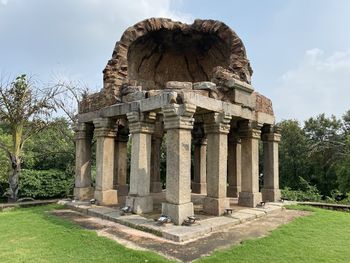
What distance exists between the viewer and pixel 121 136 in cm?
1253

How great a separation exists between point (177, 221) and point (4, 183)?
13.9 metres

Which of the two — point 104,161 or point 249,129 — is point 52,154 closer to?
point 104,161

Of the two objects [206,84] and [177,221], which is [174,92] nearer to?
[206,84]

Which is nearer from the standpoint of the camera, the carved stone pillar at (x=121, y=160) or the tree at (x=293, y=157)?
the carved stone pillar at (x=121, y=160)

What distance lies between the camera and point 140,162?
8.62 metres

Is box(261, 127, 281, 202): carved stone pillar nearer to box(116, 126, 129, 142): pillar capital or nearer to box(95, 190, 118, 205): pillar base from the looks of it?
box(116, 126, 129, 142): pillar capital

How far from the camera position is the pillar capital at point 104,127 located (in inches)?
404

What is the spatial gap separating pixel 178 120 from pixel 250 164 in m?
3.92

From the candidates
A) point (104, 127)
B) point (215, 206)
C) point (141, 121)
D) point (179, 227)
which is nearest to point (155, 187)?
point (104, 127)

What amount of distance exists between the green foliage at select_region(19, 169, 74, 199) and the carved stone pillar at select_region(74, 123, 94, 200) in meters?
4.66

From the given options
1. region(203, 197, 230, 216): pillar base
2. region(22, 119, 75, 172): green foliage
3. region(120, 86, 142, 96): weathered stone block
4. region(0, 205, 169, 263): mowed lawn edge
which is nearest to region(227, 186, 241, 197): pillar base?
region(203, 197, 230, 216): pillar base

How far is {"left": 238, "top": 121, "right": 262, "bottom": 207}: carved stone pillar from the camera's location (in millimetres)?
10008

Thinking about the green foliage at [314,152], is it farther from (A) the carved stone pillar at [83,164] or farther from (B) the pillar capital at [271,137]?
(A) the carved stone pillar at [83,164]

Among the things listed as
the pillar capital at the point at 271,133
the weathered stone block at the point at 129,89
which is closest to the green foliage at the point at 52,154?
the weathered stone block at the point at 129,89
